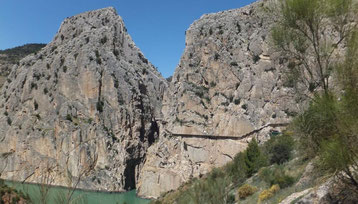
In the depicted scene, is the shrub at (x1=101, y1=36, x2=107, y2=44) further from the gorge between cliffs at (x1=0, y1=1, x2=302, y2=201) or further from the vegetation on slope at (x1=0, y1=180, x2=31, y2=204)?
the vegetation on slope at (x1=0, y1=180, x2=31, y2=204)

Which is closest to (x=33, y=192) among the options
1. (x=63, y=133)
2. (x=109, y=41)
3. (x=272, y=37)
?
(x=272, y=37)

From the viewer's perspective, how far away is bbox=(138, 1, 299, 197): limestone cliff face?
48.2 metres

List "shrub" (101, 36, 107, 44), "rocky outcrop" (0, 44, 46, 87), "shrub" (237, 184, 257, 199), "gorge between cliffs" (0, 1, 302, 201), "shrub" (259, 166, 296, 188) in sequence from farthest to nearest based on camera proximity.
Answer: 1. "rocky outcrop" (0, 44, 46, 87)
2. "shrub" (101, 36, 107, 44)
3. "gorge between cliffs" (0, 1, 302, 201)
4. "shrub" (237, 184, 257, 199)
5. "shrub" (259, 166, 296, 188)

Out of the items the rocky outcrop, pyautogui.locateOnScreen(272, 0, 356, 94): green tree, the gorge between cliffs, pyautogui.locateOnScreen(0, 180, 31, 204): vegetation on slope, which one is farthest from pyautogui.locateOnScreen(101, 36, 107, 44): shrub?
pyautogui.locateOnScreen(272, 0, 356, 94): green tree

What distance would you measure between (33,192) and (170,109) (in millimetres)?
50372

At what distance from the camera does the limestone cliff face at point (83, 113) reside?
58.7m

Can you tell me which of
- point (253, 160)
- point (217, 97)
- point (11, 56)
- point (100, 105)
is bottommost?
point (253, 160)

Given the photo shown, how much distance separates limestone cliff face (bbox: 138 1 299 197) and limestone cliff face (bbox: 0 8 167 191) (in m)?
7.50

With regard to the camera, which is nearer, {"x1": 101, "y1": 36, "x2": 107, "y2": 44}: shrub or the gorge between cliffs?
the gorge between cliffs

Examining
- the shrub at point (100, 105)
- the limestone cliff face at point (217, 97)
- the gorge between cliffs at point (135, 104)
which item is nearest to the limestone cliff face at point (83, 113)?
the shrub at point (100, 105)

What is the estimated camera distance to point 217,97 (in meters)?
51.4

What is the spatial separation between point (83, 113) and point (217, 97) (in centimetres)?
2786

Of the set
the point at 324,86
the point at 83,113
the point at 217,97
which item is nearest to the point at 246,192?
the point at 324,86

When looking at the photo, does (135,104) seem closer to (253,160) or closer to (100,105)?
(100,105)
